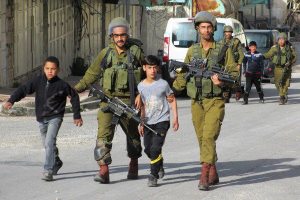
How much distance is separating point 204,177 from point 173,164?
6.59 feet

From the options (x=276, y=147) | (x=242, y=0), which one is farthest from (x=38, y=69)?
(x=242, y=0)

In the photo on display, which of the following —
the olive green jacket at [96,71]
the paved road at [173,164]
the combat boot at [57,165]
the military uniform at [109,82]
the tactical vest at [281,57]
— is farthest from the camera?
the tactical vest at [281,57]

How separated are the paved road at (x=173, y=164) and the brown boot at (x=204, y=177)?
7 cm

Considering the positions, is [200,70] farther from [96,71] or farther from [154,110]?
[96,71]

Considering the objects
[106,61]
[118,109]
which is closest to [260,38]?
[106,61]

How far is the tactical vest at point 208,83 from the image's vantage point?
31.0 ft

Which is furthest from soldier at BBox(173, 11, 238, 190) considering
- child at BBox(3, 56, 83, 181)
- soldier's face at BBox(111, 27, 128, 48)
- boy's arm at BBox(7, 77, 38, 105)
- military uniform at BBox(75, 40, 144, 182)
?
boy's arm at BBox(7, 77, 38, 105)

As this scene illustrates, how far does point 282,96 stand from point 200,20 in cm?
1140

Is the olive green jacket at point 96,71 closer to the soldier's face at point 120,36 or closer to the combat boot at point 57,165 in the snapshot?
the soldier's face at point 120,36

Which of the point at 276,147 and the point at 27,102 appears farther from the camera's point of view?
the point at 27,102

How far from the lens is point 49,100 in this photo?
995 centimetres

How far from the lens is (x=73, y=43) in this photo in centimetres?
2967

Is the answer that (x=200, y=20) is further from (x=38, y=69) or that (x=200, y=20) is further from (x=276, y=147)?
(x=38, y=69)

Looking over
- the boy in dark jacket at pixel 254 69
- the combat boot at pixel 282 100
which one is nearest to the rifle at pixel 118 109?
the combat boot at pixel 282 100
